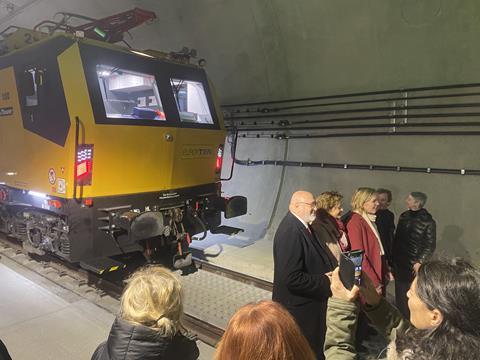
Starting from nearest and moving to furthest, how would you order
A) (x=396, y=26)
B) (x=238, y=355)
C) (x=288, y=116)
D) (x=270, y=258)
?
(x=238, y=355) < (x=396, y=26) < (x=270, y=258) < (x=288, y=116)

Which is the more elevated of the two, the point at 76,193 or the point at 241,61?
the point at 241,61

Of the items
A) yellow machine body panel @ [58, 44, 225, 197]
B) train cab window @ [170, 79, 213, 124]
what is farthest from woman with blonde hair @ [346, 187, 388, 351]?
train cab window @ [170, 79, 213, 124]

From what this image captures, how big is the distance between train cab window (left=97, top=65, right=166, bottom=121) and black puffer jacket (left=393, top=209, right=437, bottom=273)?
315 centimetres

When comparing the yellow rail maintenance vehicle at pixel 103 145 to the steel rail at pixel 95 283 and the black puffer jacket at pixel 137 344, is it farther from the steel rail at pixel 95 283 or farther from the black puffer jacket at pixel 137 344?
the black puffer jacket at pixel 137 344

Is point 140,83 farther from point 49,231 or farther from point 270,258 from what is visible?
point 270,258

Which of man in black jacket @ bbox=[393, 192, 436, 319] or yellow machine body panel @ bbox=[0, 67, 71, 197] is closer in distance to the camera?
man in black jacket @ bbox=[393, 192, 436, 319]

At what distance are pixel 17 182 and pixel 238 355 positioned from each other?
5110 millimetres

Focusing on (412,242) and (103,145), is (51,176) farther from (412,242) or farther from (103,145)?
(412,242)

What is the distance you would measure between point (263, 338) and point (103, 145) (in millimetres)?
3692

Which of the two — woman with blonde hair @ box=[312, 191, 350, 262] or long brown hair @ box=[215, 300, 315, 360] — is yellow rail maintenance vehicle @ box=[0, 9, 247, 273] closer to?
woman with blonde hair @ box=[312, 191, 350, 262]

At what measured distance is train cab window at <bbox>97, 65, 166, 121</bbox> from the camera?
4.62m

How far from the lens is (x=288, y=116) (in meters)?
7.30

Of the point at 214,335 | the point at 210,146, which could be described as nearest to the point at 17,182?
the point at 210,146

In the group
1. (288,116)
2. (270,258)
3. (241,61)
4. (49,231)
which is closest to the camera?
(49,231)
